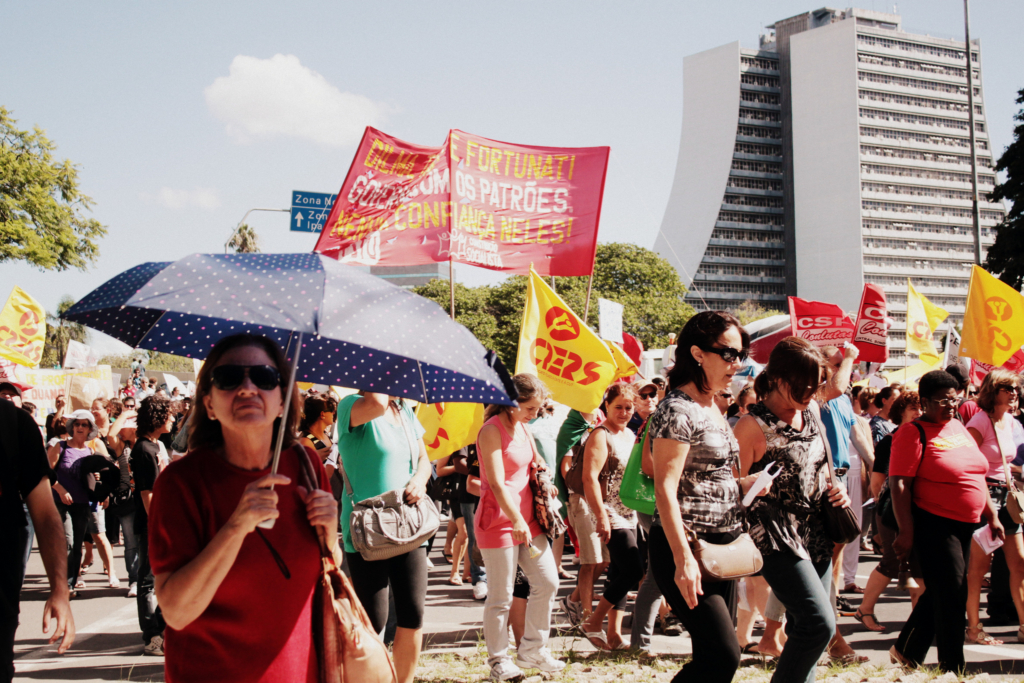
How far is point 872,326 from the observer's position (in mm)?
12508

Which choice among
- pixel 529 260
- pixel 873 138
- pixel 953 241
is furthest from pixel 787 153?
pixel 529 260

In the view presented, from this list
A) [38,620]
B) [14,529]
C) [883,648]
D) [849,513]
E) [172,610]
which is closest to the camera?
[172,610]

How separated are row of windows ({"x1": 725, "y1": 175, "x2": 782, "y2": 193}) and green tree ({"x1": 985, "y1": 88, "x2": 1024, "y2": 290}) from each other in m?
82.6

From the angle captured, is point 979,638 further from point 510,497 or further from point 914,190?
point 914,190

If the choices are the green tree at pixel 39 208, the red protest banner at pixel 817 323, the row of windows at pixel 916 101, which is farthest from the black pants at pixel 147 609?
the row of windows at pixel 916 101

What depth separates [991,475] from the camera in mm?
6402

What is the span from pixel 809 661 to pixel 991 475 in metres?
3.67

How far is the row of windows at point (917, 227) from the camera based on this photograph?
4195 inches

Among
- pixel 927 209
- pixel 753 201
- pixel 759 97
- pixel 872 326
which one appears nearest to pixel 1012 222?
pixel 872 326

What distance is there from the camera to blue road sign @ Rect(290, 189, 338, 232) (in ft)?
49.7

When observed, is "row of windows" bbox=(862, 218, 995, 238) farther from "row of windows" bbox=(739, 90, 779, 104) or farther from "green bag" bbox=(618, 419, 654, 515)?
"green bag" bbox=(618, 419, 654, 515)

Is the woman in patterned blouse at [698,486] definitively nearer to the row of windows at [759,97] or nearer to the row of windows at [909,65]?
the row of windows at [909,65]

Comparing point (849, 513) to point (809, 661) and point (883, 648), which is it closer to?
point (809, 661)

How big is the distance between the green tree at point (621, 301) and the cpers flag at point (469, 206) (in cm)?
4803
